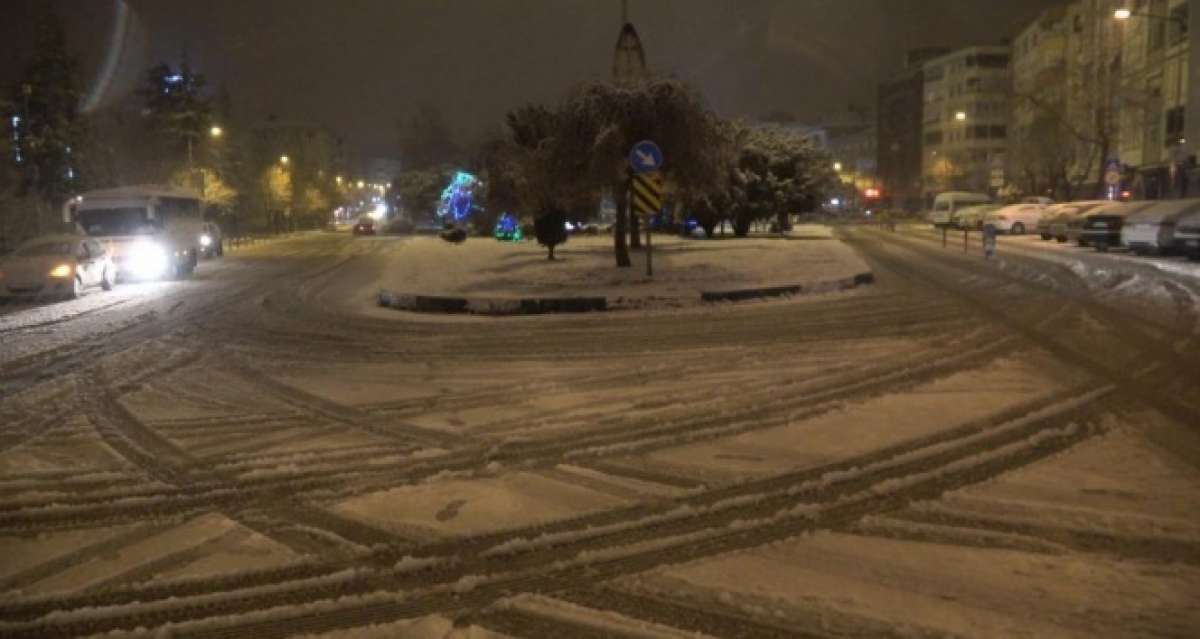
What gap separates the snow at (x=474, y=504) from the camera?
5.91 meters

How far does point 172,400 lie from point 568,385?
388 centimetres

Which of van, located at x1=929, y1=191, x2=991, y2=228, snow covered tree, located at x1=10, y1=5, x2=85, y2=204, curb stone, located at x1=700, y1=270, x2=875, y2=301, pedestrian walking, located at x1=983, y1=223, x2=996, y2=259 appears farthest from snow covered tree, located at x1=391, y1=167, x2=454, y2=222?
curb stone, located at x1=700, y1=270, x2=875, y2=301

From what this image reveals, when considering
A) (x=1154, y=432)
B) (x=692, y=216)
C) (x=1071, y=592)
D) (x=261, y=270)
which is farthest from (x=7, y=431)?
(x=692, y=216)

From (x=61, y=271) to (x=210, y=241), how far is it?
2277cm

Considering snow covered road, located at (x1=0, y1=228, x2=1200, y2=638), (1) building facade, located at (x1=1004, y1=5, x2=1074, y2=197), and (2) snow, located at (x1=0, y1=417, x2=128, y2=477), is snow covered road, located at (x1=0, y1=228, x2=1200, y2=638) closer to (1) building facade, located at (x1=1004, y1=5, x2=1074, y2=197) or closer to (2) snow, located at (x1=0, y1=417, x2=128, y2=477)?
(2) snow, located at (x1=0, y1=417, x2=128, y2=477)

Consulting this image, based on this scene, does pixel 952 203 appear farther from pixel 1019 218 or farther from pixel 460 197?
pixel 460 197

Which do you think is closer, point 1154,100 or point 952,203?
point 1154,100

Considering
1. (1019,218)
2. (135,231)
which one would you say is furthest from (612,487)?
(1019,218)

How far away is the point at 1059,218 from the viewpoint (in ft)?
133

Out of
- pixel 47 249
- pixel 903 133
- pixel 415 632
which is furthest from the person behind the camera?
pixel 903 133

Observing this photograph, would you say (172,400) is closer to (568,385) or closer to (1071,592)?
(568,385)

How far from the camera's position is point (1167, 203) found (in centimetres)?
2939

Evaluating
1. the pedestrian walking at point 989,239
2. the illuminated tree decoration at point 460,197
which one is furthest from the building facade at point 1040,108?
the illuminated tree decoration at point 460,197

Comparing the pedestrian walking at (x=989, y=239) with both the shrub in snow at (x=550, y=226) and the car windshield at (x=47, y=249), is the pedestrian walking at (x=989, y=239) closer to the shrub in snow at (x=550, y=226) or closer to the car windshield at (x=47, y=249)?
the shrub in snow at (x=550, y=226)
